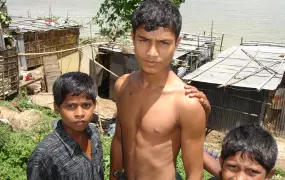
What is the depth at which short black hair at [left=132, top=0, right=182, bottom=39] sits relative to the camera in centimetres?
193

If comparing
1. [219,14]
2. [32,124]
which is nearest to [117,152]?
[32,124]

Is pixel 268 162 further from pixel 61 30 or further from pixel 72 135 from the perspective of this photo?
pixel 61 30

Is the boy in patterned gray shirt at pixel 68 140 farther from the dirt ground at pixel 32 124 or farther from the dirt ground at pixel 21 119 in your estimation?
the dirt ground at pixel 32 124

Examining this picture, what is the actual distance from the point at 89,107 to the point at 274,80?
8.71m

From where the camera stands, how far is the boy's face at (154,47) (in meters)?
1.94

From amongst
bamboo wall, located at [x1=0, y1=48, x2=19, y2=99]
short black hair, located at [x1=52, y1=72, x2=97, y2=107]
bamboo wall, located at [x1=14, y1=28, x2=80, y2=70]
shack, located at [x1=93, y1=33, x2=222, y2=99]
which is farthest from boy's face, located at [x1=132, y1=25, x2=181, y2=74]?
bamboo wall, located at [x1=14, y1=28, x2=80, y2=70]

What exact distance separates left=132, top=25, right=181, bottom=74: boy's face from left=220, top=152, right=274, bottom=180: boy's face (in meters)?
0.73

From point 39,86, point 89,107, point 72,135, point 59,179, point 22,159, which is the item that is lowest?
point 39,86

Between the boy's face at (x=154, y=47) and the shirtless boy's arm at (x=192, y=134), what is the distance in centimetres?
28

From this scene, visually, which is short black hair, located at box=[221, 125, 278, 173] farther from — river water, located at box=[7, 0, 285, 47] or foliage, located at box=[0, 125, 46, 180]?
river water, located at box=[7, 0, 285, 47]

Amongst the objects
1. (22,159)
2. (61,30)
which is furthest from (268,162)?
(61,30)

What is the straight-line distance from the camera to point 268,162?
1923 mm

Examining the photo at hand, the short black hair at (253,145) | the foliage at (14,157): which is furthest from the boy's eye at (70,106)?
the foliage at (14,157)

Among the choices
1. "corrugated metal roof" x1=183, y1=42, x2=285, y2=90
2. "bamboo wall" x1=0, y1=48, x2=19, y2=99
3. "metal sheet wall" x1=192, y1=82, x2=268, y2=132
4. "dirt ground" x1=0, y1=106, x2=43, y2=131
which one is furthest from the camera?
"bamboo wall" x1=0, y1=48, x2=19, y2=99
